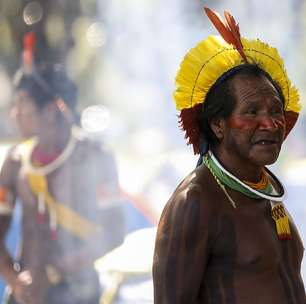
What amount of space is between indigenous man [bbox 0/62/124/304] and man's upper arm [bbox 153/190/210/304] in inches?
120

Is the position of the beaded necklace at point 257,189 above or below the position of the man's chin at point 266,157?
below

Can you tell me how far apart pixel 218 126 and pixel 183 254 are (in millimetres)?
405

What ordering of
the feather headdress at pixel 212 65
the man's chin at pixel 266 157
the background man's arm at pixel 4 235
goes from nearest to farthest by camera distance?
the man's chin at pixel 266 157, the feather headdress at pixel 212 65, the background man's arm at pixel 4 235

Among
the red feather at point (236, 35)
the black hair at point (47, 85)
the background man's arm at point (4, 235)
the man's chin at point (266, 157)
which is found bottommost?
the background man's arm at point (4, 235)

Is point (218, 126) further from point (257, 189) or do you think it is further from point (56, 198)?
point (56, 198)

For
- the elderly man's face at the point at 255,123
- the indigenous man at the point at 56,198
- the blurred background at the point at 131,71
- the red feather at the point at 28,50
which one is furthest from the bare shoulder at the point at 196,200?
the red feather at the point at 28,50

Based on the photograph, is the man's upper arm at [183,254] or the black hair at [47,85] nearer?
the man's upper arm at [183,254]

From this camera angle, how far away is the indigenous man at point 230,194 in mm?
2408

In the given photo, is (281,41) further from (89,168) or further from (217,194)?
(217,194)

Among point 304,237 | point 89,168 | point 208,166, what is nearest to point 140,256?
point 89,168

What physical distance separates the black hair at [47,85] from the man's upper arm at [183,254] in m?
3.25

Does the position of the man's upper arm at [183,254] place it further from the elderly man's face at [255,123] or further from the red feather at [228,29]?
the red feather at [228,29]

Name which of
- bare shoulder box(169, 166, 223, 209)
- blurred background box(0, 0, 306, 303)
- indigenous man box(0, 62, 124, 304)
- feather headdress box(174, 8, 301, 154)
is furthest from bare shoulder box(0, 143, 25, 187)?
bare shoulder box(169, 166, 223, 209)

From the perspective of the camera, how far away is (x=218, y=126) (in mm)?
2580
